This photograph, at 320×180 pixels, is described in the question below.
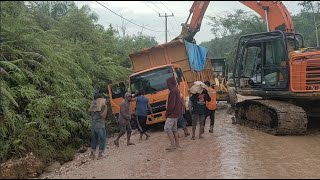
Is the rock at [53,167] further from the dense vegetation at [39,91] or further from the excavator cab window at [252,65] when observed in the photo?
the excavator cab window at [252,65]

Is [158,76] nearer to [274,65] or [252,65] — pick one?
[252,65]

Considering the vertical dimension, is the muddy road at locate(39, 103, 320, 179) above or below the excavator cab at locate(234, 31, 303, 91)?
below

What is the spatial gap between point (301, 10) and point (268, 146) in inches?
1907

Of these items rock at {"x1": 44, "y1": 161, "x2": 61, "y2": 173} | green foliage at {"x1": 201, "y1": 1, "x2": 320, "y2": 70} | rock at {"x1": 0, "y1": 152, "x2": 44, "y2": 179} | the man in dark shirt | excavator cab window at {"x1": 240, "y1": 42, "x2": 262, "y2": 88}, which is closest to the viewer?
rock at {"x1": 0, "y1": 152, "x2": 44, "y2": 179}

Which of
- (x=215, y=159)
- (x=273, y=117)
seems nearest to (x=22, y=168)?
(x=215, y=159)

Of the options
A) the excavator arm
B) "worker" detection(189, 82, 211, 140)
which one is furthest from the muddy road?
the excavator arm

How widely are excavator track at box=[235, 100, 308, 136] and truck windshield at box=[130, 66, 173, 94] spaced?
252 cm

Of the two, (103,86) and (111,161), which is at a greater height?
(103,86)

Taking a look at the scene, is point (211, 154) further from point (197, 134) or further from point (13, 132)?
point (13, 132)

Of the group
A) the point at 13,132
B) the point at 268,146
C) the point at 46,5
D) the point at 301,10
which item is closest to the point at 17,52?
the point at 13,132

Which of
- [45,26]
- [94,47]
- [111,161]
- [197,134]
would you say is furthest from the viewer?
[94,47]

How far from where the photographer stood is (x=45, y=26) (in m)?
18.3

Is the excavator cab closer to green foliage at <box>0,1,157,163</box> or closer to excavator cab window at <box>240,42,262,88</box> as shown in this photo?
excavator cab window at <box>240,42,262,88</box>

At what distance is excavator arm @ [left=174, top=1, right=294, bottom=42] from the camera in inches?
534
